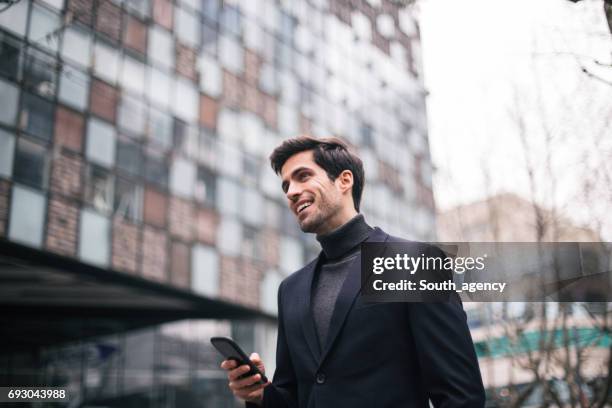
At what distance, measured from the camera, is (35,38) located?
1673 centimetres

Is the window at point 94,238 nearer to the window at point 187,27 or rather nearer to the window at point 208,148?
the window at point 208,148

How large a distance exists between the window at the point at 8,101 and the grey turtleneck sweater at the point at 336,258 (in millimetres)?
14854

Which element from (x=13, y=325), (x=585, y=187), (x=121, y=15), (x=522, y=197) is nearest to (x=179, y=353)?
(x=13, y=325)

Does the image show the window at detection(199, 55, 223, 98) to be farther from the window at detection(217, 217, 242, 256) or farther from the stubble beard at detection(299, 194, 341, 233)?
the stubble beard at detection(299, 194, 341, 233)

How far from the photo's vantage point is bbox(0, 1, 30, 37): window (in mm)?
15969

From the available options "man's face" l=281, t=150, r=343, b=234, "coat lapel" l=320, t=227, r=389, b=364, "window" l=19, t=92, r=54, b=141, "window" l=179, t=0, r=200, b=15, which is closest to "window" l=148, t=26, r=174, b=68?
"window" l=179, t=0, r=200, b=15

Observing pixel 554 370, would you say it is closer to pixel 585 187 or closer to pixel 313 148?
pixel 585 187

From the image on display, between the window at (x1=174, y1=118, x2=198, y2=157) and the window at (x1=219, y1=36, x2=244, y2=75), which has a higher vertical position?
the window at (x1=219, y1=36, x2=244, y2=75)

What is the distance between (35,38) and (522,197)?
1289 centimetres

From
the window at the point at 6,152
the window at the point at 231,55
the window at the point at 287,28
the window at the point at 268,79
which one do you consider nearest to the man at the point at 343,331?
the window at the point at 6,152

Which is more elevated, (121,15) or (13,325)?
(121,15)

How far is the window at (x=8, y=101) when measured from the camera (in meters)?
15.7

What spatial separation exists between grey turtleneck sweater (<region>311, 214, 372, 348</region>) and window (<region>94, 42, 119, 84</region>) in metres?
17.3

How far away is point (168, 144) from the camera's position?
20.8m
